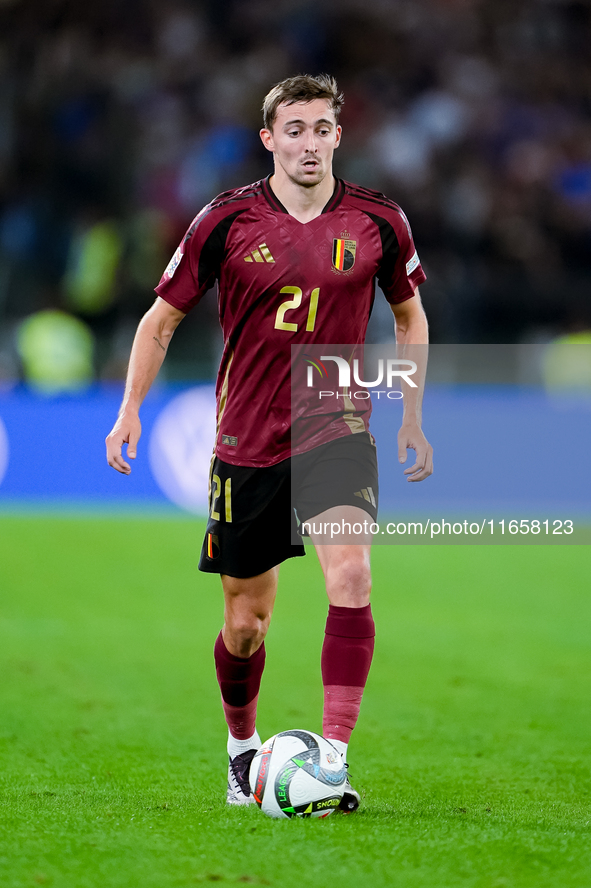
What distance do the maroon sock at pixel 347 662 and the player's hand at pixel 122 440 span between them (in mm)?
866

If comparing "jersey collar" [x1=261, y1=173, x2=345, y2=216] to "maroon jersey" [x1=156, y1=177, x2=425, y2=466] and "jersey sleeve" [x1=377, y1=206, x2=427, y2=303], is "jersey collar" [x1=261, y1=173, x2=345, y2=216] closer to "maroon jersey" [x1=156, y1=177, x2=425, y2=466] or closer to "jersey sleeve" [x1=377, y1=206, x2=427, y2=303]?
"maroon jersey" [x1=156, y1=177, x2=425, y2=466]

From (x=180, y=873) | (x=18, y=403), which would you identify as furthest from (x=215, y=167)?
(x=180, y=873)

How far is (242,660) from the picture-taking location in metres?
4.20

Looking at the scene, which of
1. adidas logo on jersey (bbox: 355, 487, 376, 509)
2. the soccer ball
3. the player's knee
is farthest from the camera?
adidas logo on jersey (bbox: 355, 487, 376, 509)

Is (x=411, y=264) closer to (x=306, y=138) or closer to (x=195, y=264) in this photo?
(x=306, y=138)

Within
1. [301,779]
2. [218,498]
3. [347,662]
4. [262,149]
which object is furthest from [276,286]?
[262,149]

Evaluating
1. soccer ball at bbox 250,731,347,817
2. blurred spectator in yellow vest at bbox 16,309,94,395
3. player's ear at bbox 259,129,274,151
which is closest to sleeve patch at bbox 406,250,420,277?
player's ear at bbox 259,129,274,151

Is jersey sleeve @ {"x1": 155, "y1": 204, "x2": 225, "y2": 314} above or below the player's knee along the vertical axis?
above

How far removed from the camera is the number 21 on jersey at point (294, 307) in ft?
13.1

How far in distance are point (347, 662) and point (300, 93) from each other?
75.8 inches

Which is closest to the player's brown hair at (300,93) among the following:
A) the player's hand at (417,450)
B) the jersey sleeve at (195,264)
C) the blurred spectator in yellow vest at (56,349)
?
the jersey sleeve at (195,264)

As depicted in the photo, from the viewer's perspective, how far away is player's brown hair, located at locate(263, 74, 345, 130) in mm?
3947

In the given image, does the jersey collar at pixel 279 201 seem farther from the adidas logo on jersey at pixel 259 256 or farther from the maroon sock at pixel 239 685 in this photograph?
the maroon sock at pixel 239 685

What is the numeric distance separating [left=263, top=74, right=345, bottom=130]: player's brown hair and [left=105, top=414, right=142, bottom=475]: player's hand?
3.70 ft
